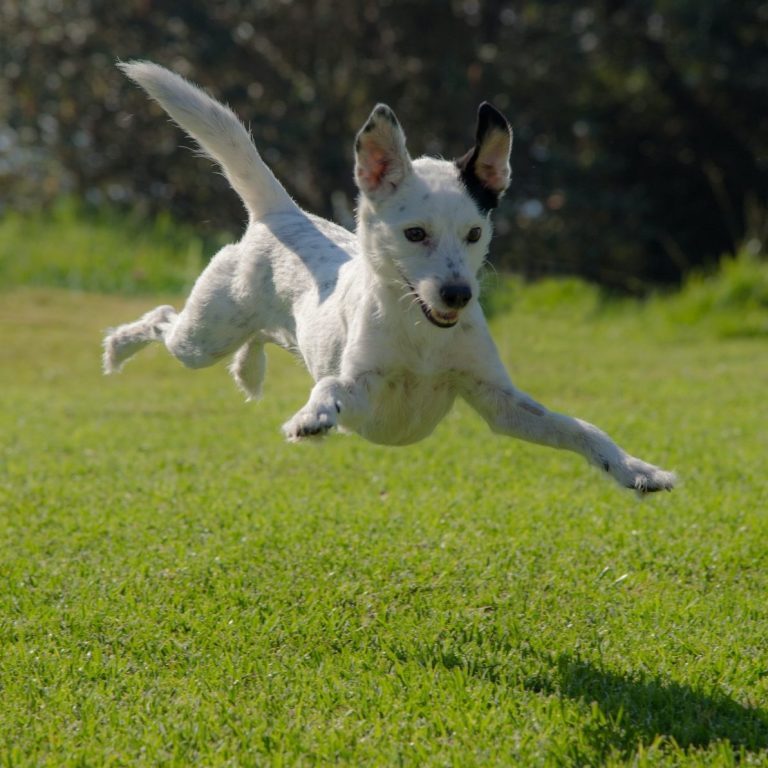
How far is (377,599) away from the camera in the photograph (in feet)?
16.2

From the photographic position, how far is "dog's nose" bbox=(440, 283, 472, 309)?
13.3 ft

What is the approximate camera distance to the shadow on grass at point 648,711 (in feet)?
12.1

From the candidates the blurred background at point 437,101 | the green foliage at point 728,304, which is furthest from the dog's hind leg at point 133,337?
the blurred background at point 437,101

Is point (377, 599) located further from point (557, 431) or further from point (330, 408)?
point (330, 408)

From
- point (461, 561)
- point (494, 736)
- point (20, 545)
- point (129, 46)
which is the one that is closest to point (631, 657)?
point (494, 736)

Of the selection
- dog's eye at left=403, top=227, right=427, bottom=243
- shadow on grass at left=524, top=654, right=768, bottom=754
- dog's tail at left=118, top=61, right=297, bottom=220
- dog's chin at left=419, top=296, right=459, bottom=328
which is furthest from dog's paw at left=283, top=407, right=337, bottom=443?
dog's tail at left=118, top=61, right=297, bottom=220

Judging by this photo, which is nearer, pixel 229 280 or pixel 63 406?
pixel 229 280

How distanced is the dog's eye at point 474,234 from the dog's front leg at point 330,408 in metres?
0.63

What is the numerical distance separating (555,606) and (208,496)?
2.38 m

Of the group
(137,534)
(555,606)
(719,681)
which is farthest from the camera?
(137,534)

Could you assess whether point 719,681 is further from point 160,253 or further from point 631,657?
point 160,253

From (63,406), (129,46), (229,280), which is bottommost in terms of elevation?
(63,406)

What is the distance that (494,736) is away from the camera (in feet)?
12.3

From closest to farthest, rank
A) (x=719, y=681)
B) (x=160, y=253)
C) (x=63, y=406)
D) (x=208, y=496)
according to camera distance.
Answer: (x=719, y=681) → (x=208, y=496) → (x=63, y=406) → (x=160, y=253)
